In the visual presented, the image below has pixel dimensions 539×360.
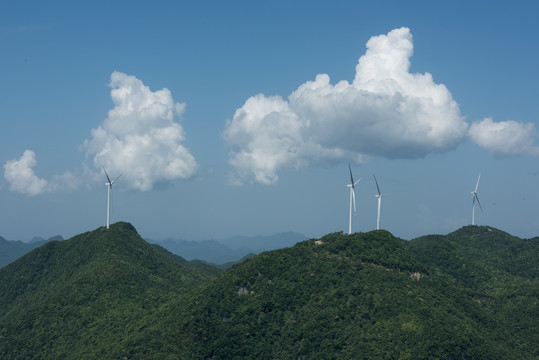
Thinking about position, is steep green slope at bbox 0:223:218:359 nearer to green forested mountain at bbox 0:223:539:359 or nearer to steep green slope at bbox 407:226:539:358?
green forested mountain at bbox 0:223:539:359

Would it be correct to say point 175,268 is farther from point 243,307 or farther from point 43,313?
point 243,307

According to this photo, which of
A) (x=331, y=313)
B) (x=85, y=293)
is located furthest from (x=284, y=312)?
(x=85, y=293)

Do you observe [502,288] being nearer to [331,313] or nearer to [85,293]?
[331,313]

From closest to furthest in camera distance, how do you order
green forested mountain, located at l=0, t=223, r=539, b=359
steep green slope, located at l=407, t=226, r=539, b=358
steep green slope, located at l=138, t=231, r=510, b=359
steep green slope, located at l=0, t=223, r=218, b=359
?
steep green slope, located at l=138, t=231, r=510, b=359 < green forested mountain, located at l=0, t=223, r=539, b=359 < steep green slope, located at l=0, t=223, r=218, b=359 < steep green slope, located at l=407, t=226, r=539, b=358

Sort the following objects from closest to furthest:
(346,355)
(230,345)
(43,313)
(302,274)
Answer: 1. (346,355)
2. (230,345)
3. (302,274)
4. (43,313)

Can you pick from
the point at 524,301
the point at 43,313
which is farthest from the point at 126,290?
the point at 524,301

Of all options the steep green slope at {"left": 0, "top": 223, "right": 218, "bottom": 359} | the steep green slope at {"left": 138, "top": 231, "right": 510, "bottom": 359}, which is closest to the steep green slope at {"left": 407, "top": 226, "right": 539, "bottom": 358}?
the steep green slope at {"left": 138, "top": 231, "right": 510, "bottom": 359}
